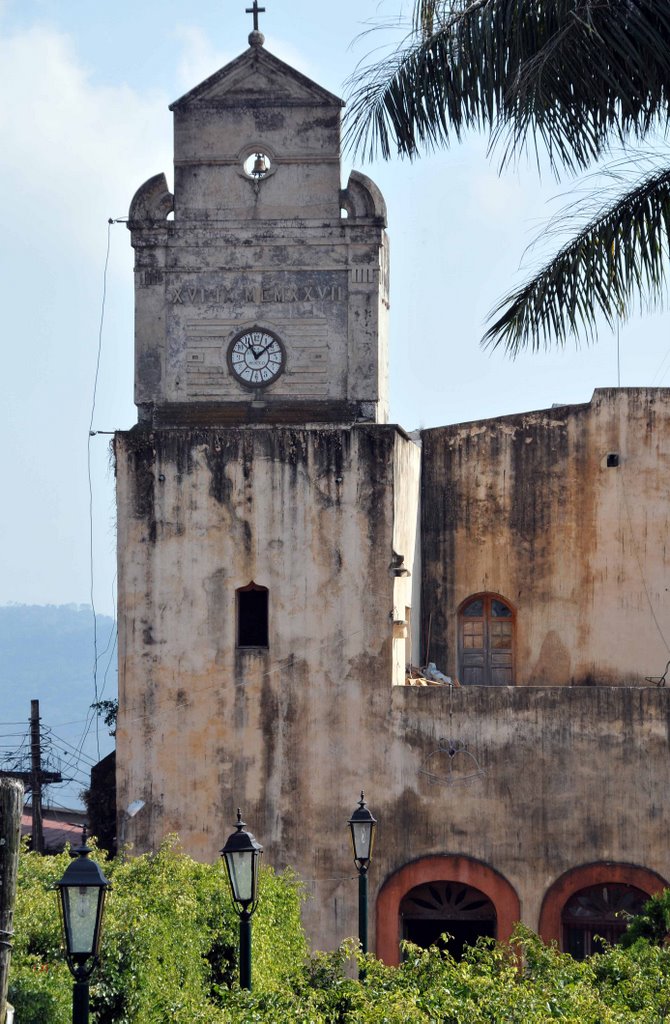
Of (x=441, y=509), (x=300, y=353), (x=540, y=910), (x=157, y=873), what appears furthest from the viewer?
(x=441, y=509)

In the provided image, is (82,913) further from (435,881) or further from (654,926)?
(435,881)

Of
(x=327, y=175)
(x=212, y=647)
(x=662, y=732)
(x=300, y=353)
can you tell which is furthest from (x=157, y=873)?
(x=327, y=175)

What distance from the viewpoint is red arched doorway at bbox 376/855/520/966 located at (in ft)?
72.6

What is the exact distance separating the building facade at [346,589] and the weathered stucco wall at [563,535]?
0.11 ft

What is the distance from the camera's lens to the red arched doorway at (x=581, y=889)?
21.9 meters

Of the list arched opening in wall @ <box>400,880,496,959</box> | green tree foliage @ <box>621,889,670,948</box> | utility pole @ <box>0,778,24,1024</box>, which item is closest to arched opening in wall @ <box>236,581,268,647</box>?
arched opening in wall @ <box>400,880,496,959</box>

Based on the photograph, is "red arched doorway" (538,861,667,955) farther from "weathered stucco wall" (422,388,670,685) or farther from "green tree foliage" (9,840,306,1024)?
"green tree foliage" (9,840,306,1024)

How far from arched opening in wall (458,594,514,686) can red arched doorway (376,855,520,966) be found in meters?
4.05

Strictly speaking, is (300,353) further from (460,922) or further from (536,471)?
(460,922)

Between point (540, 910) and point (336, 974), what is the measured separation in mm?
8483

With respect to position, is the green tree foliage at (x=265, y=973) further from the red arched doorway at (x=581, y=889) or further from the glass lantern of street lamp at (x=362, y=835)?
the red arched doorway at (x=581, y=889)

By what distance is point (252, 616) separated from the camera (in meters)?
23.3

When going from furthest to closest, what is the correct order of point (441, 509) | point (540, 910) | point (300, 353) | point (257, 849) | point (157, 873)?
point (441, 509)
point (300, 353)
point (540, 910)
point (157, 873)
point (257, 849)

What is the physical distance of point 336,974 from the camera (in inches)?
551
